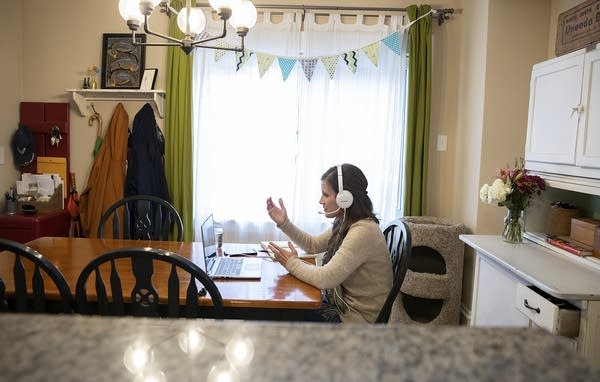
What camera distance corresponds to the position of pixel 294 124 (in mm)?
3521

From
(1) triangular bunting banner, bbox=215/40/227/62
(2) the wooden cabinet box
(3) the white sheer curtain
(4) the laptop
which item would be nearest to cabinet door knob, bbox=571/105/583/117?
(3) the white sheer curtain

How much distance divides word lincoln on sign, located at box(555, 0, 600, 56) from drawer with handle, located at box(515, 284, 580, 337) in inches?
50.3

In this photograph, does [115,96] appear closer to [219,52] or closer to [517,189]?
[219,52]

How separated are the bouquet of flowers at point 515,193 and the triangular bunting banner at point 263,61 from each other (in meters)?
1.79

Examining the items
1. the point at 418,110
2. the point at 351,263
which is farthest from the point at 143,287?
the point at 418,110

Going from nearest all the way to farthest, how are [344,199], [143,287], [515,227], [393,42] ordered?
[143,287] → [344,199] → [515,227] → [393,42]

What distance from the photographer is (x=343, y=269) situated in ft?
5.92

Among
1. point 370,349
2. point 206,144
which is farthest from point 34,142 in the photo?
point 370,349

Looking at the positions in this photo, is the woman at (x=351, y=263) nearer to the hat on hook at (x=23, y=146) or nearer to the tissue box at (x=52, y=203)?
the tissue box at (x=52, y=203)

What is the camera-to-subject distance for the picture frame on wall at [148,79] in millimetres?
3438

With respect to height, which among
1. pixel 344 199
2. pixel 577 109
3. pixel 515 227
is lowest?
pixel 515 227

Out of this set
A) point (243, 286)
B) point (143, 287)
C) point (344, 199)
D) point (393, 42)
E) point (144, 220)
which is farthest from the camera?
point (393, 42)

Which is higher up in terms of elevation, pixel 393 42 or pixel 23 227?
pixel 393 42

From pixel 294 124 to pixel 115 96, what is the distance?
1413mm
